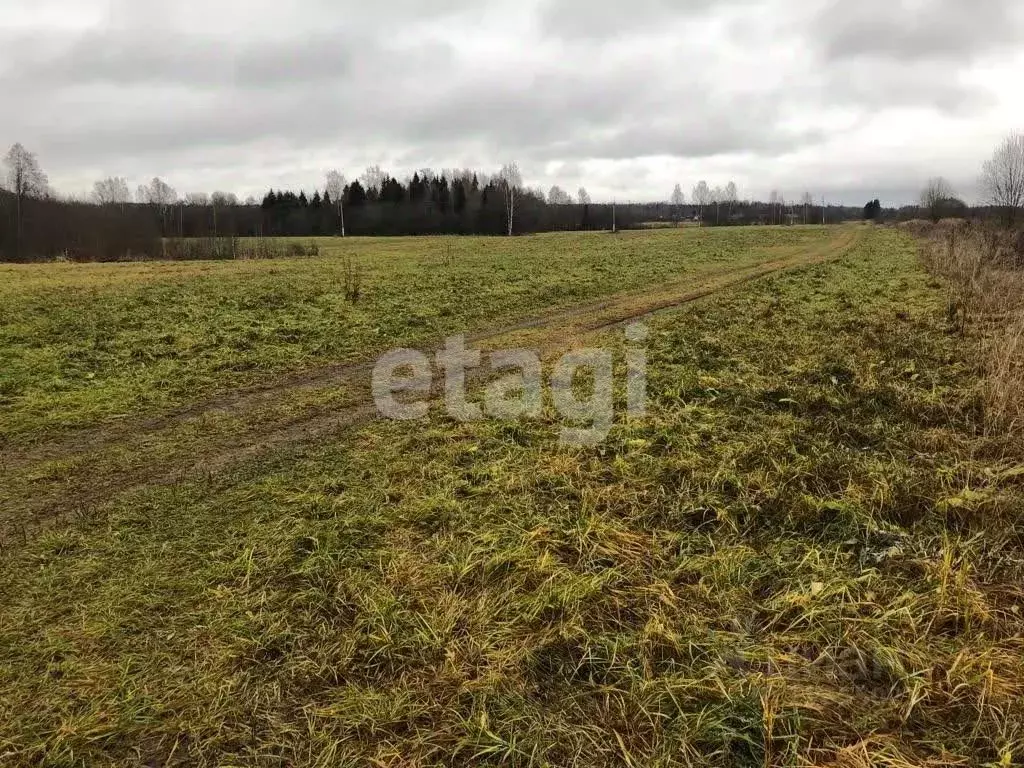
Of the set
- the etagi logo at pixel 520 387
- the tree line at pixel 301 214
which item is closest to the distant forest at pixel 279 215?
the tree line at pixel 301 214

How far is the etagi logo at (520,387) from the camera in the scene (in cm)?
622

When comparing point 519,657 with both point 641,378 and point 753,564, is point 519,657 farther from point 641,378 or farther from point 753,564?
point 641,378

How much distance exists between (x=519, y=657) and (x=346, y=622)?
3.22ft


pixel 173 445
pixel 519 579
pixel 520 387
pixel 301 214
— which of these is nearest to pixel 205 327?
pixel 173 445

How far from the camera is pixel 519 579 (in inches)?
138

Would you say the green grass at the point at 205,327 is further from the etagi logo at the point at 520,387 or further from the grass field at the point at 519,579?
the etagi logo at the point at 520,387

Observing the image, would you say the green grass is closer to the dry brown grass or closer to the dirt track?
the dirt track

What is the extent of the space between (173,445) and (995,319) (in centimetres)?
1267

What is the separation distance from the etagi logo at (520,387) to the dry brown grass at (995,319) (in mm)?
3268

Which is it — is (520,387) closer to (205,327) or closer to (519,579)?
(519,579)

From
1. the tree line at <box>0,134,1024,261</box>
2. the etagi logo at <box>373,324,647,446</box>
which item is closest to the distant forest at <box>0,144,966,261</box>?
the tree line at <box>0,134,1024,261</box>

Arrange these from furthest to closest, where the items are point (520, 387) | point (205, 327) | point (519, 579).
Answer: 1. point (205, 327)
2. point (520, 387)
3. point (519, 579)

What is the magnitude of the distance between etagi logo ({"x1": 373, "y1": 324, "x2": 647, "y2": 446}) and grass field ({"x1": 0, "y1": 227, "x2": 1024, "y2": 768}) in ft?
1.03

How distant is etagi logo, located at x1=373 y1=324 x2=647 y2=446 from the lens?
20.4 ft
